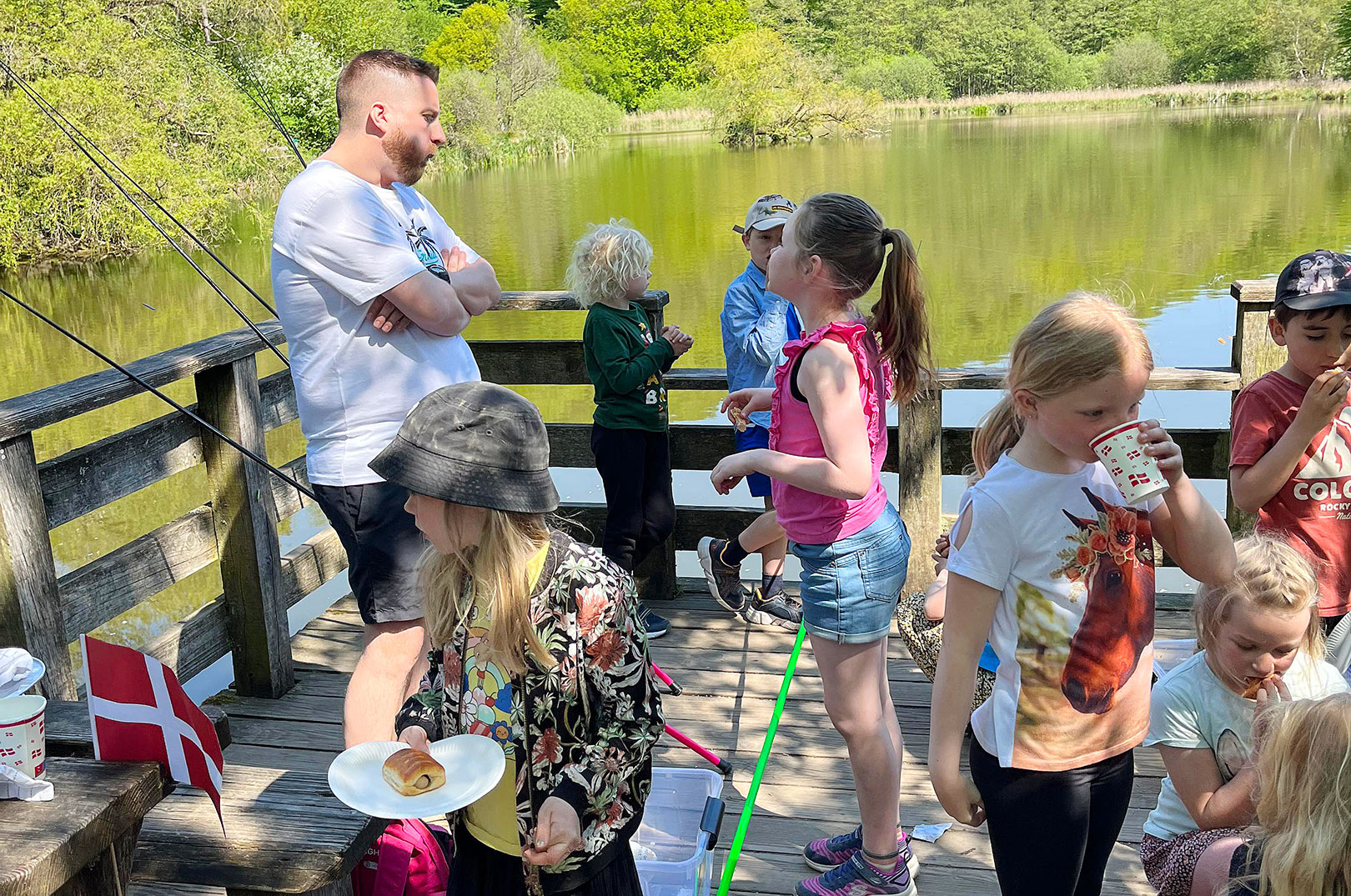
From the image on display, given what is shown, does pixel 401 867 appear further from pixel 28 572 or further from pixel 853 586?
pixel 28 572

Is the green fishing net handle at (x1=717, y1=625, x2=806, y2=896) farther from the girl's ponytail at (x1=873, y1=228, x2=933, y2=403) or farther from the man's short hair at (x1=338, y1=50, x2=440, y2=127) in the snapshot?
the man's short hair at (x1=338, y1=50, x2=440, y2=127)

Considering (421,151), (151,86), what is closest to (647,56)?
(151,86)

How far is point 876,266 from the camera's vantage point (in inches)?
89.7

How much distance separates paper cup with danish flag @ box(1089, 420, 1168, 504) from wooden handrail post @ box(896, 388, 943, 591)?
6.99 ft

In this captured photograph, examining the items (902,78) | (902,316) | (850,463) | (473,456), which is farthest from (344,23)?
(473,456)

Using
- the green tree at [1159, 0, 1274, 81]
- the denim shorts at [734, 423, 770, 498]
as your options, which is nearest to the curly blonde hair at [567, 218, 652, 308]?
the denim shorts at [734, 423, 770, 498]

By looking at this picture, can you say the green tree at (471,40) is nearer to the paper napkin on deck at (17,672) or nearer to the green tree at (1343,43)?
the green tree at (1343,43)

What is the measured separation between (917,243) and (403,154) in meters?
11.0

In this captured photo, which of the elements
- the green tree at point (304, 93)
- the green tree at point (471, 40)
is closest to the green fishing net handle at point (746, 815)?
the green tree at point (304, 93)

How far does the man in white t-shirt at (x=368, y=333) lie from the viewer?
2588mm

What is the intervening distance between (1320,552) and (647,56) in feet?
175

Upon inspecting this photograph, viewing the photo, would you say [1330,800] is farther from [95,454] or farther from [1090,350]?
[95,454]

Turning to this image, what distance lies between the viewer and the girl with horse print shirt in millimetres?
1672

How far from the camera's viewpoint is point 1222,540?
68.9 inches
